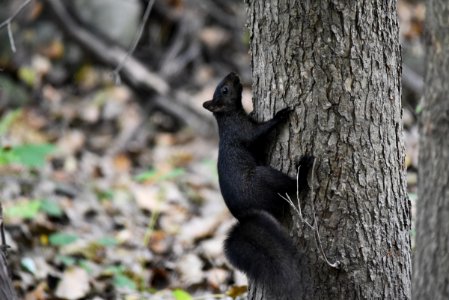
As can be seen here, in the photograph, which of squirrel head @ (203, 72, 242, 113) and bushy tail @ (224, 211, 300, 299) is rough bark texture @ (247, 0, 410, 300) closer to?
bushy tail @ (224, 211, 300, 299)

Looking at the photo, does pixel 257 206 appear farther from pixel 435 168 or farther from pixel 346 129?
pixel 435 168

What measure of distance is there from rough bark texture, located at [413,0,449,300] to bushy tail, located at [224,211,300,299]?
0.83 m

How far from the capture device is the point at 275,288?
123 inches

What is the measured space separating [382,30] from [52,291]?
293cm

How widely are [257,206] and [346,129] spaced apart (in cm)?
69

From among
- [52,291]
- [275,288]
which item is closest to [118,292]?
[52,291]

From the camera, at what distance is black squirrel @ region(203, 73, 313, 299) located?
3.18 metres

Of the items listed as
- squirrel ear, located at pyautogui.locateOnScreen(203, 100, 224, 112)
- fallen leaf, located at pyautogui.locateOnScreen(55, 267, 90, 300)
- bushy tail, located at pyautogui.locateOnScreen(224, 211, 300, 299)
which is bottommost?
bushy tail, located at pyautogui.locateOnScreen(224, 211, 300, 299)

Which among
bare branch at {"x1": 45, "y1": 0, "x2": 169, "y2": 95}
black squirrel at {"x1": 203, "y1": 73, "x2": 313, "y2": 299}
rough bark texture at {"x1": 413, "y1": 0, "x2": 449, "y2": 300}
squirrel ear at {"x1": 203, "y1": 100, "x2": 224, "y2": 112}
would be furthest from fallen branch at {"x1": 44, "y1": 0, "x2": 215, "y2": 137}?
rough bark texture at {"x1": 413, "y1": 0, "x2": 449, "y2": 300}

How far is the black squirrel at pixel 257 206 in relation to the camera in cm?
318

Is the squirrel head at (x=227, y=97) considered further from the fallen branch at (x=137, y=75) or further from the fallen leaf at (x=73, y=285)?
the fallen branch at (x=137, y=75)

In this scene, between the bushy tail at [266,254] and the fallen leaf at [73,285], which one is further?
the fallen leaf at [73,285]

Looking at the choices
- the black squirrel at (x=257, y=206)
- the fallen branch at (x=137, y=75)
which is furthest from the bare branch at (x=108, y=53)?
the black squirrel at (x=257, y=206)

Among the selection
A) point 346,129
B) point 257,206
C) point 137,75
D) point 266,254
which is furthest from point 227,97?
point 137,75
